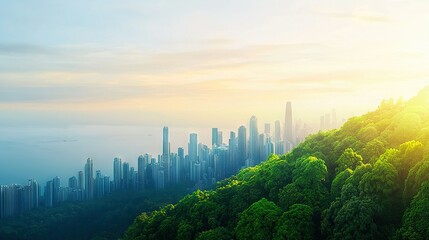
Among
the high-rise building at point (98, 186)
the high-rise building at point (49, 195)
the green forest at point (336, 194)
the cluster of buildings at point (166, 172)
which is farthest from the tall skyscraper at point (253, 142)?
the green forest at point (336, 194)

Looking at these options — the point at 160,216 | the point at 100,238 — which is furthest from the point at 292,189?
the point at 100,238

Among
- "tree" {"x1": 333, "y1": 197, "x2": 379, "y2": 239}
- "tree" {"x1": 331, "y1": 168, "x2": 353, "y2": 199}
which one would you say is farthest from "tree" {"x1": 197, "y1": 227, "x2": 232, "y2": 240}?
"tree" {"x1": 333, "y1": 197, "x2": 379, "y2": 239}

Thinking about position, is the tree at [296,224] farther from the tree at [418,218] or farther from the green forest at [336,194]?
the tree at [418,218]

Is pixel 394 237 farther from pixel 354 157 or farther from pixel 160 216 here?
pixel 160 216

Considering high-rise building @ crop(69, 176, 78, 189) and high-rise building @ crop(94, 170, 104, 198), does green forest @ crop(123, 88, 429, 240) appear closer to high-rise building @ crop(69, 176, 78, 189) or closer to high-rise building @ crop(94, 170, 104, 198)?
high-rise building @ crop(94, 170, 104, 198)

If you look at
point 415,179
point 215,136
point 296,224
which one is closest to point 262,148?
point 215,136

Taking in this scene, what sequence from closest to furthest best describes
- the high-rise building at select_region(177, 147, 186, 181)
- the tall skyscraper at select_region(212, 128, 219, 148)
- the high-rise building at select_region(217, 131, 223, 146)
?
the high-rise building at select_region(177, 147, 186, 181), the tall skyscraper at select_region(212, 128, 219, 148), the high-rise building at select_region(217, 131, 223, 146)

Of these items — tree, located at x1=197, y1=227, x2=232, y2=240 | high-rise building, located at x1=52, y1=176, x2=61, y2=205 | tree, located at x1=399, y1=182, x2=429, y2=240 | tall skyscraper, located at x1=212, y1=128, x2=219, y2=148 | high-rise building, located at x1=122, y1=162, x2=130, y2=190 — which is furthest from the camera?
tall skyscraper, located at x1=212, y1=128, x2=219, y2=148
